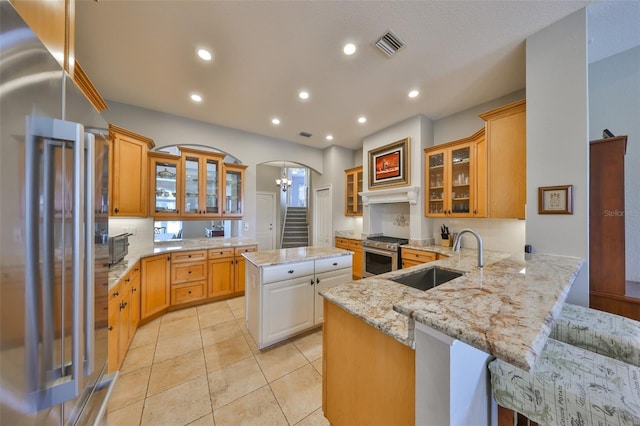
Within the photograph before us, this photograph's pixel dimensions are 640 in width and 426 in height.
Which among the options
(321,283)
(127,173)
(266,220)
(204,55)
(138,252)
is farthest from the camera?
(266,220)

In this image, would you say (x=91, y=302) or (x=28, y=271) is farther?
(x=91, y=302)

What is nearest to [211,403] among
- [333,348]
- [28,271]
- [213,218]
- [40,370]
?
[333,348]

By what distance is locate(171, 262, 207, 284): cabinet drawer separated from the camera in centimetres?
312

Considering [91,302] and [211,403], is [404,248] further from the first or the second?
[91,302]

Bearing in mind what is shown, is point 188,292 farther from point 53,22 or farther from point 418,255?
point 418,255

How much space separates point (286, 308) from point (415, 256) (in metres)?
2.25

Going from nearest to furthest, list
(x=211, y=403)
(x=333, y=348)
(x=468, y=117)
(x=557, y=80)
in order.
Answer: (x=333, y=348)
(x=211, y=403)
(x=557, y=80)
(x=468, y=117)

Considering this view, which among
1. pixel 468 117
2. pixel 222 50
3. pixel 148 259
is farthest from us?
pixel 468 117

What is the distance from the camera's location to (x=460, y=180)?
3346mm

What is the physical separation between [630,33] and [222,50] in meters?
3.81

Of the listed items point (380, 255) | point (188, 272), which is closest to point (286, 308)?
point (188, 272)

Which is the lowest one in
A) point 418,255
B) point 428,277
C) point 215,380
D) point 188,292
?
point 215,380

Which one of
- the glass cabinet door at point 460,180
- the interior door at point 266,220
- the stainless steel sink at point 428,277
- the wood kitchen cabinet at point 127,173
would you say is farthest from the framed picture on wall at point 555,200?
the interior door at point 266,220

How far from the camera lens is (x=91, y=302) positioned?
25.7 inches
